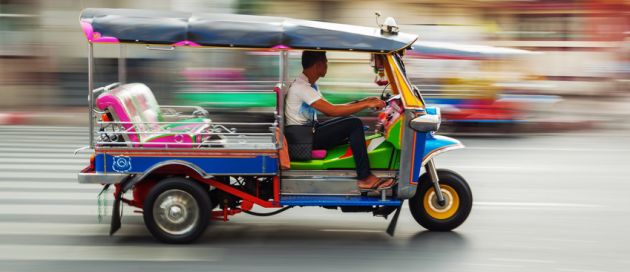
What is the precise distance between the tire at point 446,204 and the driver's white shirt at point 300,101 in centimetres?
121

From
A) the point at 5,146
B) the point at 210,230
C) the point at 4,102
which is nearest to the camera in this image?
the point at 210,230

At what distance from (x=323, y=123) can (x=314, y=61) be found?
1.80 feet

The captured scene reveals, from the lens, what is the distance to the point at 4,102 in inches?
821

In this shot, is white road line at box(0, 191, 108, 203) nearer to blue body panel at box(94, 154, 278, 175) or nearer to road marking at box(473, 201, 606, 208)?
blue body panel at box(94, 154, 278, 175)

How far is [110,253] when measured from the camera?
6820 millimetres

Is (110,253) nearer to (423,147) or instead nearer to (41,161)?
(423,147)

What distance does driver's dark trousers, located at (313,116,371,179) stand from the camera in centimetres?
720

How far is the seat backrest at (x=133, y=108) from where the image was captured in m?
7.02

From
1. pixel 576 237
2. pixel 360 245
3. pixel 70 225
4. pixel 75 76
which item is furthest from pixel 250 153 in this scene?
pixel 75 76

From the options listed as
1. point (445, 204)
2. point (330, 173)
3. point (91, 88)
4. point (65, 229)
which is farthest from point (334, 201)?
point (65, 229)

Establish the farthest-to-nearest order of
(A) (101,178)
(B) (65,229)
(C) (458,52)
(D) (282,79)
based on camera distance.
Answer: (C) (458,52), (B) (65,229), (D) (282,79), (A) (101,178)

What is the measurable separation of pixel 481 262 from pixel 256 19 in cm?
271

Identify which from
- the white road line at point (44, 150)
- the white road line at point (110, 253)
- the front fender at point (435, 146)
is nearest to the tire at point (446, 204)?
the front fender at point (435, 146)

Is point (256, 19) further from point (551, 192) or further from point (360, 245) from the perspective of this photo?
point (551, 192)
